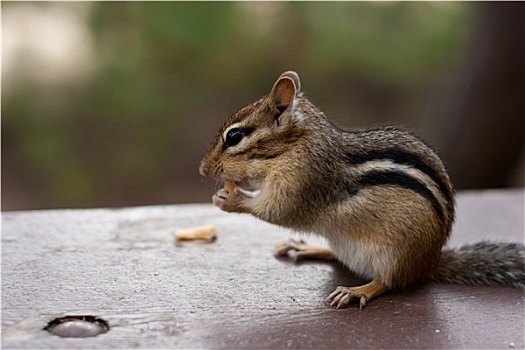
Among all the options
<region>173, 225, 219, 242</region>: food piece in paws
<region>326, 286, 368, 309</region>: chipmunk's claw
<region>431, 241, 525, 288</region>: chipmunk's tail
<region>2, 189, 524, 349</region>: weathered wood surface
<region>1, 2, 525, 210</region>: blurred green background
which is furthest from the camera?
<region>1, 2, 525, 210</region>: blurred green background

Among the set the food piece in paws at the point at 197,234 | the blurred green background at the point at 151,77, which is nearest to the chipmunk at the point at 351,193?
the food piece in paws at the point at 197,234

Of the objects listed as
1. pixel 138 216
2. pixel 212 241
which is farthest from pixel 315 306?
pixel 138 216

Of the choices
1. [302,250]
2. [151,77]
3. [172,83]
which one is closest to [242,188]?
[302,250]

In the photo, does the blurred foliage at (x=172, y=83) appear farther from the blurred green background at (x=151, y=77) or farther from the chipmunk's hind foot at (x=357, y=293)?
the chipmunk's hind foot at (x=357, y=293)

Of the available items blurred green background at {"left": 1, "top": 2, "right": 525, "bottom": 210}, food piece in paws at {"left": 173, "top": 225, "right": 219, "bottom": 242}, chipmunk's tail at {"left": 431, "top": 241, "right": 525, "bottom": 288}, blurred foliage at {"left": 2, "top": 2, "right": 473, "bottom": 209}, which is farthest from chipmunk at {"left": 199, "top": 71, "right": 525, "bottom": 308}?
blurred foliage at {"left": 2, "top": 2, "right": 473, "bottom": 209}

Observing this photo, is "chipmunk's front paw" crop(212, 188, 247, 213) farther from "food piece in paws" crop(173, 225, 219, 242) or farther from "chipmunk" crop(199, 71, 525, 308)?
"food piece in paws" crop(173, 225, 219, 242)

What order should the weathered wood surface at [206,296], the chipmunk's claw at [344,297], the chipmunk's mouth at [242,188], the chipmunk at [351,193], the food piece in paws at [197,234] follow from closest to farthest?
1. the weathered wood surface at [206,296]
2. the chipmunk's claw at [344,297]
3. the chipmunk at [351,193]
4. the chipmunk's mouth at [242,188]
5. the food piece in paws at [197,234]

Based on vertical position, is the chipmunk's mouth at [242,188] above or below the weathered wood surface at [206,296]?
above
